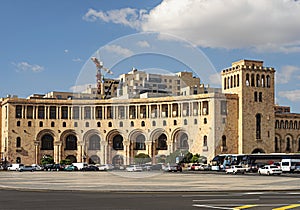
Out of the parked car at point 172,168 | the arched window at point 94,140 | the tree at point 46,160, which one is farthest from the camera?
the arched window at point 94,140

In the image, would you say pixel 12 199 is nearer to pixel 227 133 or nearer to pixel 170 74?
pixel 170 74

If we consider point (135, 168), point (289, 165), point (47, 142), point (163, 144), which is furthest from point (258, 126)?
point (135, 168)

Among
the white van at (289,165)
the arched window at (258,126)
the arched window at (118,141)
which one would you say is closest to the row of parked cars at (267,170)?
the white van at (289,165)

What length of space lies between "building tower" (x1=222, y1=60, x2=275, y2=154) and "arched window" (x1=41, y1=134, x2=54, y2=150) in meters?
39.4

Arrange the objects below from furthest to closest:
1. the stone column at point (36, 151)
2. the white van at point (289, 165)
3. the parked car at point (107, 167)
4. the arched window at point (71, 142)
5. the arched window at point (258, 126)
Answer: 1. the arched window at point (71, 142)
2. the stone column at point (36, 151)
3. the arched window at point (258, 126)
4. the parked car at point (107, 167)
5. the white van at point (289, 165)

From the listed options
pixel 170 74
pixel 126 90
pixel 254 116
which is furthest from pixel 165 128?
pixel 170 74

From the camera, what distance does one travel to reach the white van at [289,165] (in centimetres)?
8312

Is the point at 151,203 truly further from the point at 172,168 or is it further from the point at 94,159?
the point at 94,159

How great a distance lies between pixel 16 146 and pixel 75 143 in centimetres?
1275

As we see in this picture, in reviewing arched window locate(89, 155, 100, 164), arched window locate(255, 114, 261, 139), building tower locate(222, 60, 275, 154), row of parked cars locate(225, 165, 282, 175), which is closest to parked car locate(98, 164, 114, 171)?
row of parked cars locate(225, 165, 282, 175)

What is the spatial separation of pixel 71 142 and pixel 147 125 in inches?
704

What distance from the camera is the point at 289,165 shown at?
84.0m

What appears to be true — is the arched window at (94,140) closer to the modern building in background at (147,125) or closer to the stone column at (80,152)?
the modern building in background at (147,125)

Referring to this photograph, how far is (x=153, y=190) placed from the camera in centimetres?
3356
